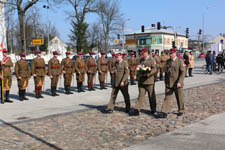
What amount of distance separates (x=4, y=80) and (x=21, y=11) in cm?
2200

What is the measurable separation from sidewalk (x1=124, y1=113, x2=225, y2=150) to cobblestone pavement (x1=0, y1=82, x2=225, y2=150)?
0.36 metres

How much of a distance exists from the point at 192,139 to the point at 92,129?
2290 mm

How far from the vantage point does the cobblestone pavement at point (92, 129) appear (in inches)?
208

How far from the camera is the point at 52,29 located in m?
81.8

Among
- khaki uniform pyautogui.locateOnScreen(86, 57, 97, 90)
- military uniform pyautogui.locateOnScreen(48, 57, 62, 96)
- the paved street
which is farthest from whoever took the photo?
khaki uniform pyautogui.locateOnScreen(86, 57, 97, 90)

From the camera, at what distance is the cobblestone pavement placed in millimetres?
5281

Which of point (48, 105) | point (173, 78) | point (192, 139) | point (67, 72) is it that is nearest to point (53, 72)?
point (67, 72)

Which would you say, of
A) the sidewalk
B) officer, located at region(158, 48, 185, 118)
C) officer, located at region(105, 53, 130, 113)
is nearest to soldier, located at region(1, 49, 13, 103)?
officer, located at region(105, 53, 130, 113)

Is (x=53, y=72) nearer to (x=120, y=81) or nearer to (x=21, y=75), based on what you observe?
(x=21, y=75)

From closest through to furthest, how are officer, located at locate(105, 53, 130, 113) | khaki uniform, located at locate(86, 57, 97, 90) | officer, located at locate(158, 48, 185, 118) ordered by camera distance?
officer, located at locate(158, 48, 185, 118) < officer, located at locate(105, 53, 130, 113) < khaki uniform, located at locate(86, 57, 97, 90)

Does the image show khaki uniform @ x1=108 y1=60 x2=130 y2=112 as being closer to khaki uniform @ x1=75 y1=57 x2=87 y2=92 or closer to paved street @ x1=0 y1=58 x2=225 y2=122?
paved street @ x1=0 y1=58 x2=225 y2=122

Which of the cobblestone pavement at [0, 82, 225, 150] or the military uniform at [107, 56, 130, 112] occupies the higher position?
the military uniform at [107, 56, 130, 112]

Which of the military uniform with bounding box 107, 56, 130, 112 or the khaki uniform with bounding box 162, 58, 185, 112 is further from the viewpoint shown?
the military uniform with bounding box 107, 56, 130, 112

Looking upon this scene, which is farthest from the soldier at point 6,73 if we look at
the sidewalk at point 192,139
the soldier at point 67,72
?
the sidewalk at point 192,139
